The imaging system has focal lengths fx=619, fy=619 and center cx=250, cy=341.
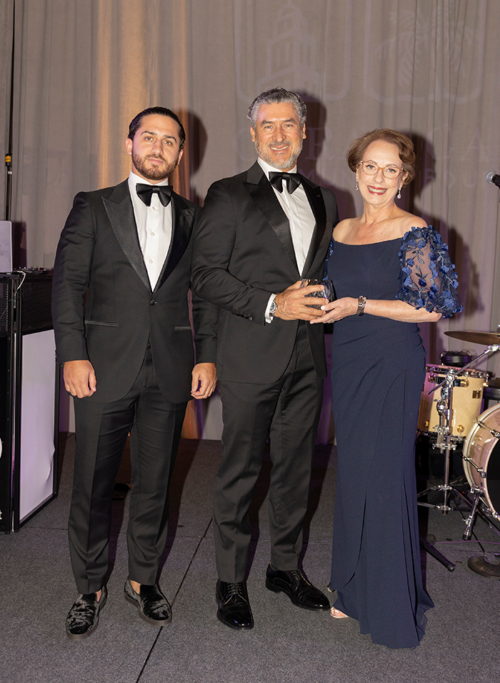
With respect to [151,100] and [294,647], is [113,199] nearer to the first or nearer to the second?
[294,647]

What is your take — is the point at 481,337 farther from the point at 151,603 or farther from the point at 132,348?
the point at 151,603

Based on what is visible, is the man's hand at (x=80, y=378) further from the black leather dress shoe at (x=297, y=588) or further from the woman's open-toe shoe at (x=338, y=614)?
the woman's open-toe shoe at (x=338, y=614)

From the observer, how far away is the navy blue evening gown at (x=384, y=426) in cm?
209

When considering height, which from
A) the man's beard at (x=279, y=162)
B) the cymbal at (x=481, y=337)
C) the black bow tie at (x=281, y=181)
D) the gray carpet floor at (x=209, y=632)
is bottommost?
the gray carpet floor at (x=209, y=632)

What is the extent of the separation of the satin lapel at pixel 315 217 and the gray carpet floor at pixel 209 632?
133 cm

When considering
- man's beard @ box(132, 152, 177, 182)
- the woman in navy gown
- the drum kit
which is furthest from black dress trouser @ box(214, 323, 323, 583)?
the drum kit

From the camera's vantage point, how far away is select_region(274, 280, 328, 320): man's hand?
2041 mm

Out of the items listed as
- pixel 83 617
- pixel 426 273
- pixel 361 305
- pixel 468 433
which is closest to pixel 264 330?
pixel 361 305

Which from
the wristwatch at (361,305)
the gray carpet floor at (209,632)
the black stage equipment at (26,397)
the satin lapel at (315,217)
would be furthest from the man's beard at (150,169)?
the gray carpet floor at (209,632)

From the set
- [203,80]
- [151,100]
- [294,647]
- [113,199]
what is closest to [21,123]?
[151,100]

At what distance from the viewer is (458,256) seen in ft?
15.9

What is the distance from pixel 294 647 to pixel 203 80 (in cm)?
425

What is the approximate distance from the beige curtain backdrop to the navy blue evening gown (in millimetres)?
2834

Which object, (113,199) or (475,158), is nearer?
(113,199)
